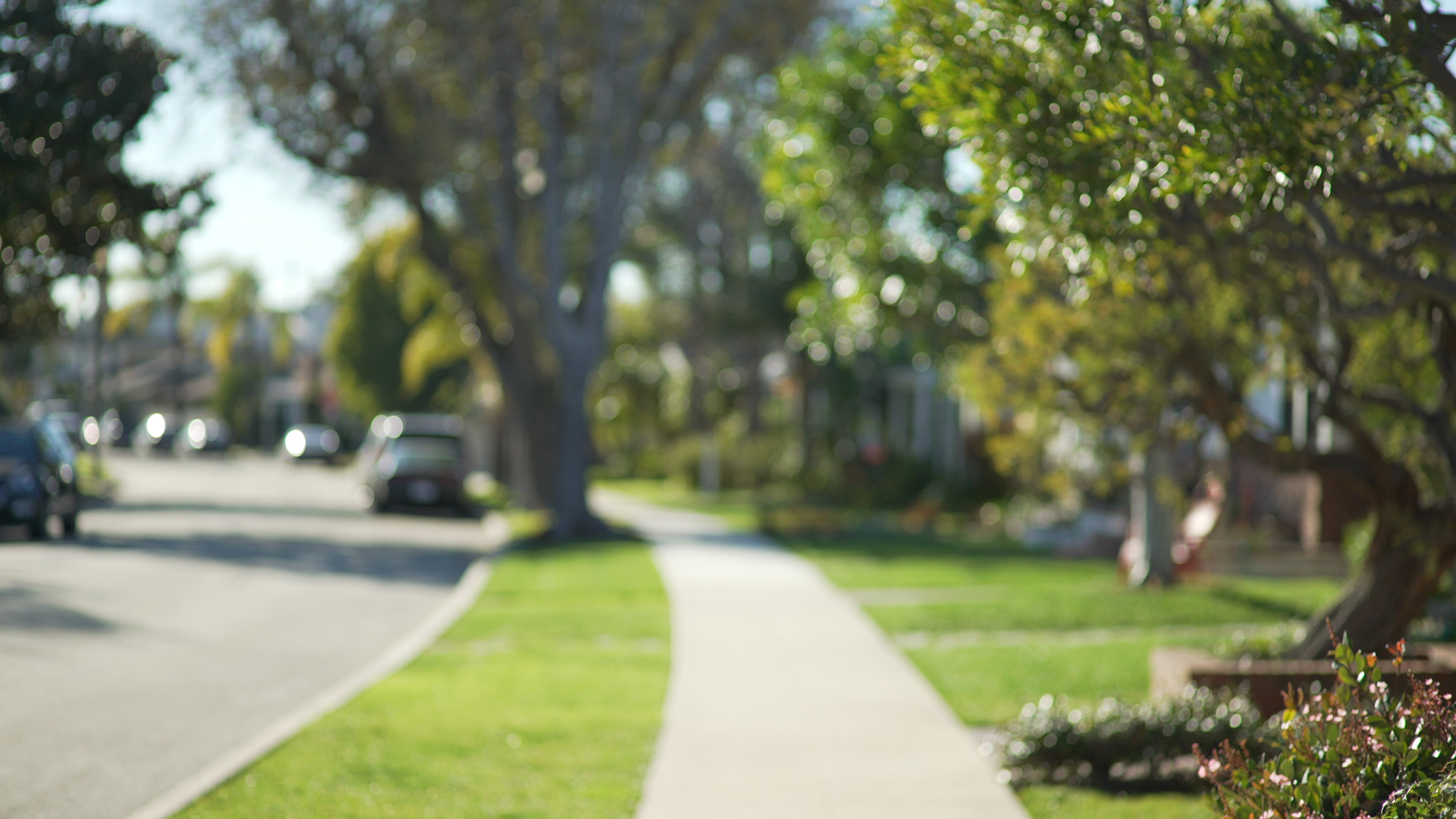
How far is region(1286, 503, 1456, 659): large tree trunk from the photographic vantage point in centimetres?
827

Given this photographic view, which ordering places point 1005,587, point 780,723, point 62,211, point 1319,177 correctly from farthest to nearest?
1. point 1005,587
2. point 62,211
3. point 780,723
4. point 1319,177

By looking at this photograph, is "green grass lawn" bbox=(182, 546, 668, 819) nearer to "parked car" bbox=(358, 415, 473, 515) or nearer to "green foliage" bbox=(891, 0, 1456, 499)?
"green foliage" bbox=(891, 0, 1456, 499)

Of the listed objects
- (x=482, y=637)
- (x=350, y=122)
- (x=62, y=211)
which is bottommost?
(x=482, y=637)

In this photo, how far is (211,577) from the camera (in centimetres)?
1738

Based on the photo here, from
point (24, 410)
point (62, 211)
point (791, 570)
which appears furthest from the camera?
point (24, 410)

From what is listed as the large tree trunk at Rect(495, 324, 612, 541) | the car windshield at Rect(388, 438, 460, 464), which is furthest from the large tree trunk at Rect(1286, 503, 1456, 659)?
the car windshield at Rect(388, 438, 460, 464)

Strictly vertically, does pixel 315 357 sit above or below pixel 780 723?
above

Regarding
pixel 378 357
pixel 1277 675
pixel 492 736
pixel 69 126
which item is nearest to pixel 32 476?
pixel 69 126

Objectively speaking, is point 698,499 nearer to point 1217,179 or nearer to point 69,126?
point 69,126

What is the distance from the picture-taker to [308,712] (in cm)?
957

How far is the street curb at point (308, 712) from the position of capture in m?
7.28

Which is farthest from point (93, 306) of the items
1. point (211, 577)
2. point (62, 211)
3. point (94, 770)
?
point (94, 770)

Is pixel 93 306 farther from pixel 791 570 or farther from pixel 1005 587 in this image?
pixel 1005 587

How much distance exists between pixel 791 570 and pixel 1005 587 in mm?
3272
